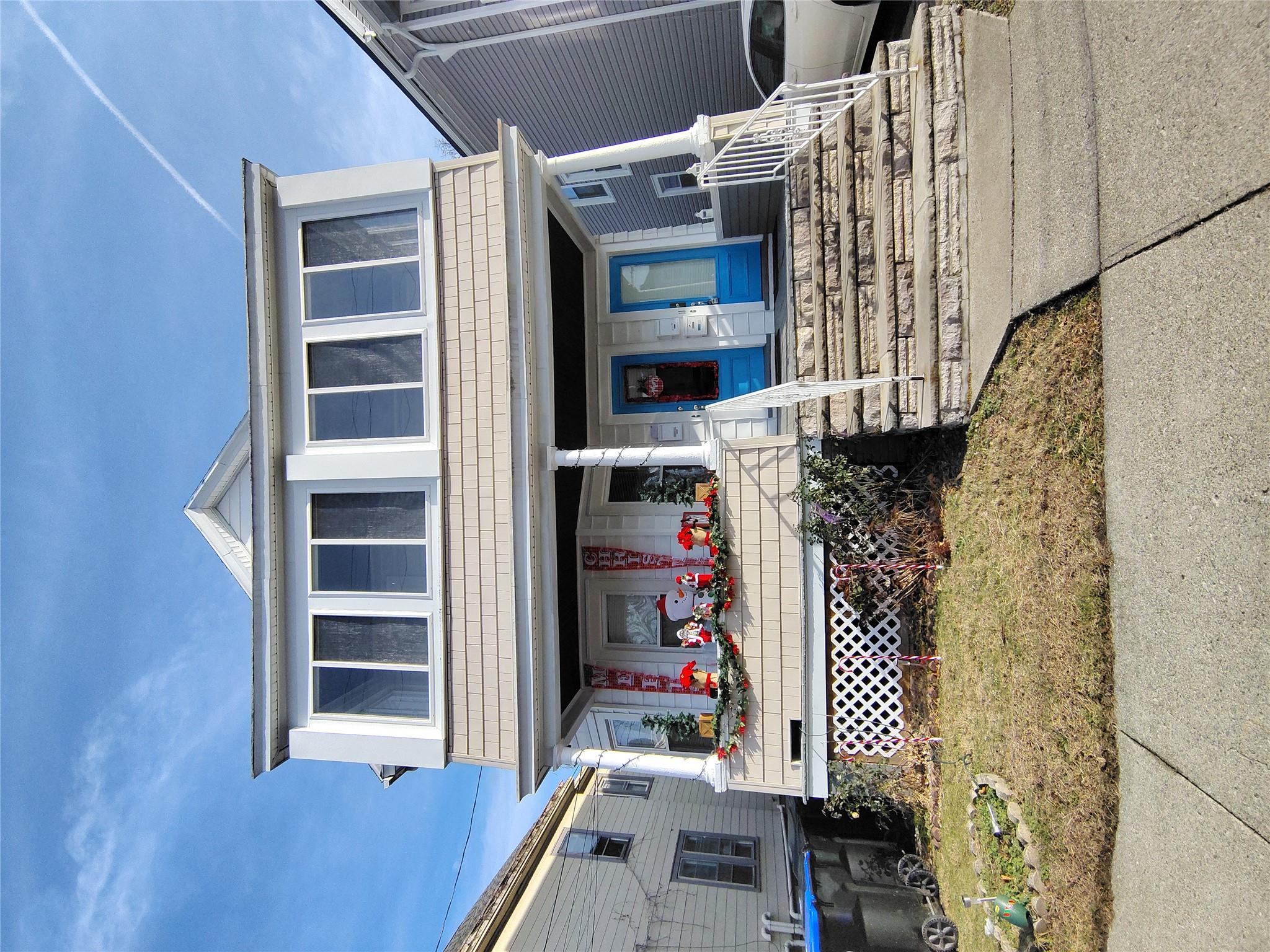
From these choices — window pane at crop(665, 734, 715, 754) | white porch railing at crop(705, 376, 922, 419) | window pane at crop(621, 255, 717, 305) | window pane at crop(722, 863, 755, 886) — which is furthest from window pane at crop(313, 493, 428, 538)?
window pane at crop(722, 863, 755, 886)

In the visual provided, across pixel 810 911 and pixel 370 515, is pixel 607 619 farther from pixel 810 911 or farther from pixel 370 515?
pixel 810 911

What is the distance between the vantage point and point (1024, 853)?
4.78 metres

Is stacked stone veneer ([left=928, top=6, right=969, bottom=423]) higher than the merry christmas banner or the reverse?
higher

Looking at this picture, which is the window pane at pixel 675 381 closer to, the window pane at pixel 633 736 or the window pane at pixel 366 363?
the window pane at pixel 366 363

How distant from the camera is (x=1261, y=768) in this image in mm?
2857

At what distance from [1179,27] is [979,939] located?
25.5ft

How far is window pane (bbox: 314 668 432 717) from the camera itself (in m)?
7.00

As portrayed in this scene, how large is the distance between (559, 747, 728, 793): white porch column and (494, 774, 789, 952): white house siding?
4.60 m

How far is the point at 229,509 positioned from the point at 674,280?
7.68 m

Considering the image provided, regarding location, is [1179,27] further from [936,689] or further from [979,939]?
[979,939]

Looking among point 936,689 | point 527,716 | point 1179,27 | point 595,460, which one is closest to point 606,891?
point 527,716

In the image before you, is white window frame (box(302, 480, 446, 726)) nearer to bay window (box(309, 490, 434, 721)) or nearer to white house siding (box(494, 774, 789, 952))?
bay window (box(309, 490, 434, 721))

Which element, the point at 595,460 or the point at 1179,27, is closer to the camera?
the point at 1179,27

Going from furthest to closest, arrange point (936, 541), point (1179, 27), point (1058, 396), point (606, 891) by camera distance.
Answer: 1. point (606, 891)
2. point (936, 541)
3. point (1058, 396)
4. point (1179, 27)
